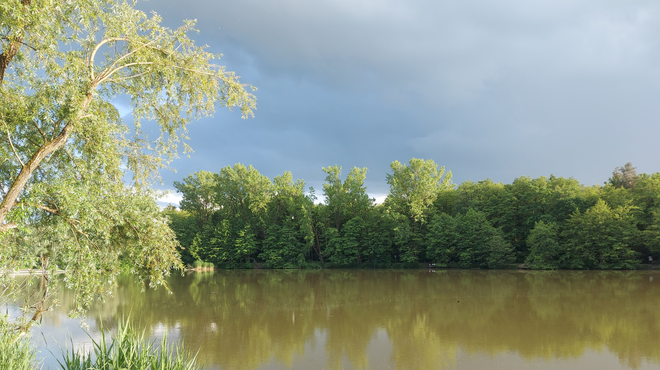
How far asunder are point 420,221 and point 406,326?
3111cm

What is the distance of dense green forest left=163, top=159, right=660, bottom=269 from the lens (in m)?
32.7

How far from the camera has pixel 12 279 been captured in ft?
21.4

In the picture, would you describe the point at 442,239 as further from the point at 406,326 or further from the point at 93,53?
the point at 93,53

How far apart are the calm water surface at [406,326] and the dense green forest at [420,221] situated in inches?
483

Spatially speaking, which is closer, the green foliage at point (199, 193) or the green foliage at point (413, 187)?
the green foliage at point (413, 187)

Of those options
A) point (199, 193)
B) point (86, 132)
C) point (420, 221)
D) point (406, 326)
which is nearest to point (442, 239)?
point (420, 221)

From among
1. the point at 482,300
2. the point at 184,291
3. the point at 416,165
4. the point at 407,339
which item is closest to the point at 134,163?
the point at 407,339

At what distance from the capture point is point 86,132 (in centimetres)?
650

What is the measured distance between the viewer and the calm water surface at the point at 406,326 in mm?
9188

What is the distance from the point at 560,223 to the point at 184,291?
33682mm

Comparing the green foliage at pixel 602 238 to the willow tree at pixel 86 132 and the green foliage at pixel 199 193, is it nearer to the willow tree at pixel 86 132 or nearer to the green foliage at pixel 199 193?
the willow tree at pixel 86 132

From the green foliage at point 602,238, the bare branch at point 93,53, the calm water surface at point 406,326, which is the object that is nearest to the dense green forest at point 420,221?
the green foliage at point 602,238

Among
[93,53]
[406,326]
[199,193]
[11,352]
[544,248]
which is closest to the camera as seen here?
[11,352]

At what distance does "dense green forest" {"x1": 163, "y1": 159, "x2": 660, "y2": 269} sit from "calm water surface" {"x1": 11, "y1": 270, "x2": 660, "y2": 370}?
12279mm
